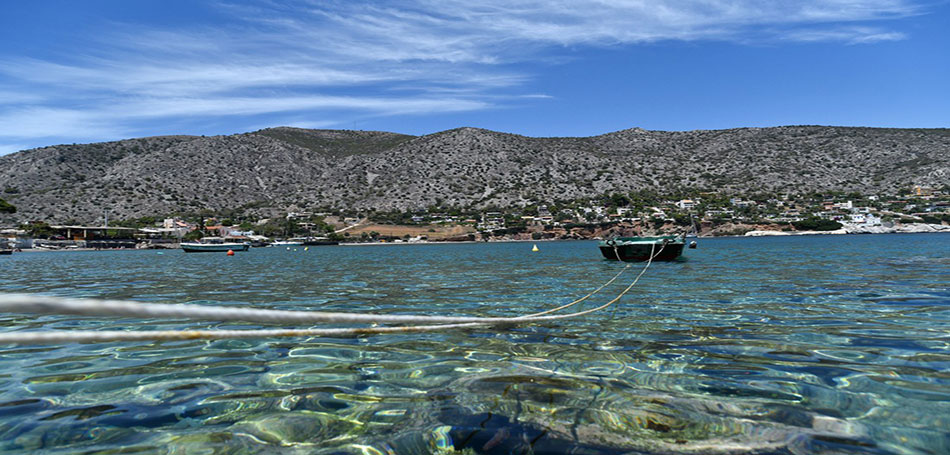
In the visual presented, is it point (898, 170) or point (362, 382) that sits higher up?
point (898, 170)

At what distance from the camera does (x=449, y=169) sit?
12219cm

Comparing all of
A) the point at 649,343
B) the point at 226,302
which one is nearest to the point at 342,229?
the point at 226,302

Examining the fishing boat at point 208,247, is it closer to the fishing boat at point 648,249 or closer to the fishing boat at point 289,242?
the fishing boat at point 289,242

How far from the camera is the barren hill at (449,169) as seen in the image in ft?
358

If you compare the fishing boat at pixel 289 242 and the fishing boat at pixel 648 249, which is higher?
the fishing boat at pixel 648 249

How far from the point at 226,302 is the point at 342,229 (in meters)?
100

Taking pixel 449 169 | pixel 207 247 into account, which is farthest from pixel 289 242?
pixel 449 169

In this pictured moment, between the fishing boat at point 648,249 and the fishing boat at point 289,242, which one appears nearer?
the fishing boat at point 648,249

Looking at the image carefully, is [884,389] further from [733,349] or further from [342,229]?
[342,229]

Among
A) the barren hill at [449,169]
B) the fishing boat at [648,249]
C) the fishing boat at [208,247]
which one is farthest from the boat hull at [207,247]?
the fishing boat at [648,249]

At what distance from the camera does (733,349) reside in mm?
6535

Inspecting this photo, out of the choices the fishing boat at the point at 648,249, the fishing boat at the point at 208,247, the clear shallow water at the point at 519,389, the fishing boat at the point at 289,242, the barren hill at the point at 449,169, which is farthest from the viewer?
the barren hill at the point at 449,169

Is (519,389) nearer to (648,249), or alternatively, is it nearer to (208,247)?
(648,249)

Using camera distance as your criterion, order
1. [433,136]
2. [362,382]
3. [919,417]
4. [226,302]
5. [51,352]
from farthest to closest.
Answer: [433,136] < [226,302] < [51,352] < [362,382] < [919,417]
